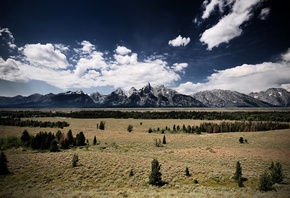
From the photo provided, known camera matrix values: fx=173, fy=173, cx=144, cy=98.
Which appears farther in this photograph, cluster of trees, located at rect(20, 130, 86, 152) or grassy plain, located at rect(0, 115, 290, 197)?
cluster of trees, located at rect(20, 130, 86, 152)

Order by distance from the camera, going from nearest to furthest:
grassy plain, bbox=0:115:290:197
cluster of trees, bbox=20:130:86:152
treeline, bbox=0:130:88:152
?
grassy plain, bbox=0:115:290:197, cluster of trees, bbox=20:130:86:152, treeline, bbox=0:130:88:152

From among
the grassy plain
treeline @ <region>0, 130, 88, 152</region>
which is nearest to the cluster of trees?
treeline @ <region>0, 130, 88, 152</region>

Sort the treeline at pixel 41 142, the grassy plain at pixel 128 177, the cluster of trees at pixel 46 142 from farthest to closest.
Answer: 1. the treeline at pixel 41 142
2. the cluster of trees at pixel 46 142
3. the grassy plain at pixel 128 177

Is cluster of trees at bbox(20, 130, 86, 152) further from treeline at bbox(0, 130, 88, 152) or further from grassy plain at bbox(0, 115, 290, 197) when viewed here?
grassy plain at bbox(0, 115, 290, 197)

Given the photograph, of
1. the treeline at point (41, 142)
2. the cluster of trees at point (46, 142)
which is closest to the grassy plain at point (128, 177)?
the cluster of trees at point (46, 142)

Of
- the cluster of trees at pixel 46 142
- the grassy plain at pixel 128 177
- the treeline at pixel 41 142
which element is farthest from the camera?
the treeline at pixel 41 142

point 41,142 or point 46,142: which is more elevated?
point 46,142

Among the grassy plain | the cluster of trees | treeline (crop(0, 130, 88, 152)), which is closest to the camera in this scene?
the grassy plain

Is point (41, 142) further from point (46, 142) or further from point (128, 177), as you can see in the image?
point (128, 177)

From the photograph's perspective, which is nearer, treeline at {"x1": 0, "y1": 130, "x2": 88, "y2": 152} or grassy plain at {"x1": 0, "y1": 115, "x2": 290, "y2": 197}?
grassy plain at {"x1": 0, "y1": 115, "x2": 290, "y2": 197}

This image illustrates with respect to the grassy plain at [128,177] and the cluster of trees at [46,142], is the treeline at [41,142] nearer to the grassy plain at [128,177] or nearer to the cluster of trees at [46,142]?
the cluster of trees at [46,142]

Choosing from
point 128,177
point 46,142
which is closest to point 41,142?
point 46,142

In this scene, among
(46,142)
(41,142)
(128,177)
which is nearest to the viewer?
(128,177)

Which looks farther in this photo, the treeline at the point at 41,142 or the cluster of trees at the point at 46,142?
the treeline at the point at 41,142
